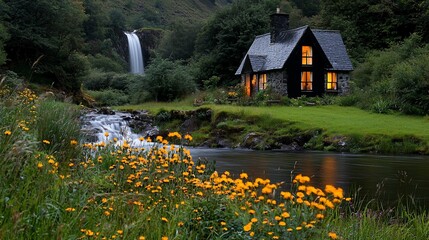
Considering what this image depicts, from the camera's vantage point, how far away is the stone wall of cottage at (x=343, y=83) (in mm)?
41938

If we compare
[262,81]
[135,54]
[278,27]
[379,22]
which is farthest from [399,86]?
[135,54]

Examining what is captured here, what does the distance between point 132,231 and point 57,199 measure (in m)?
0.90

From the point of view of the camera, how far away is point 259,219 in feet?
16.7

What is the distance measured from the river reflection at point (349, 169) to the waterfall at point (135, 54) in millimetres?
63272

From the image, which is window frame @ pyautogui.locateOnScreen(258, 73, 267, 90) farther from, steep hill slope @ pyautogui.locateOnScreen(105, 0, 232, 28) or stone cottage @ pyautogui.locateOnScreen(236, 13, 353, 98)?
steep hill slope @ pyautogui.locateOnScreen(105, 0, 232, 28)

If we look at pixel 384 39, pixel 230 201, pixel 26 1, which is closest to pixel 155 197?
pixel 230 201

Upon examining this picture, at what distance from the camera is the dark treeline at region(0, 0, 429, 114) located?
35.7m

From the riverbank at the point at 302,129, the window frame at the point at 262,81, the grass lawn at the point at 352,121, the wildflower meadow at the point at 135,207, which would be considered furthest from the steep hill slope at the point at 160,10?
the wildflower meadow at the point at 135,207

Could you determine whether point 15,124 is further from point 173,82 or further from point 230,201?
point 173,82

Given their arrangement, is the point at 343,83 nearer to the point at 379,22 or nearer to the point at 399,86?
the point at 399,86

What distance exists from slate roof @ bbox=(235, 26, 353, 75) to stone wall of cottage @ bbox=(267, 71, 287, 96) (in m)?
0.69

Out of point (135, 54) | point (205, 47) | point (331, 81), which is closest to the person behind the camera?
point (331, 81)

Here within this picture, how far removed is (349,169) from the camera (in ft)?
54.7

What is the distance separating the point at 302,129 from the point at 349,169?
8707 mm
